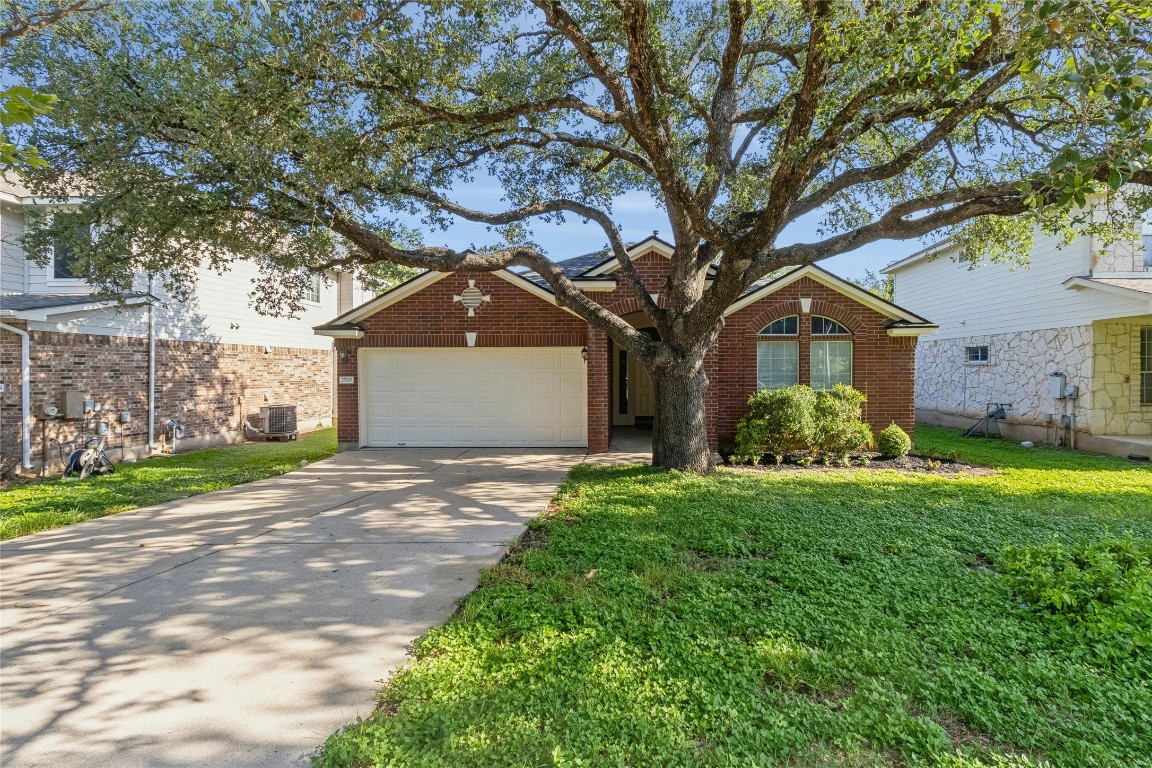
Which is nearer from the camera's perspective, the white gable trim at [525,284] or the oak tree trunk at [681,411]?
the oak tree trunk at [681,411]

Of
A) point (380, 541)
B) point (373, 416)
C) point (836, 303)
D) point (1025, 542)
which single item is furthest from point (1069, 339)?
point (373, 416)

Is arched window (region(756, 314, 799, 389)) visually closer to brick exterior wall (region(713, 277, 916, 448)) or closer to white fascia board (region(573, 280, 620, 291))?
brick exterior wall (region(713, 277, 916, 448))

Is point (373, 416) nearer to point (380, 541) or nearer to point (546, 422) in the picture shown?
point (546, 422)

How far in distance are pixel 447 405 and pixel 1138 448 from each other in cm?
1439

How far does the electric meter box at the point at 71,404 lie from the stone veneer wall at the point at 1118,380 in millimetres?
→ 20784

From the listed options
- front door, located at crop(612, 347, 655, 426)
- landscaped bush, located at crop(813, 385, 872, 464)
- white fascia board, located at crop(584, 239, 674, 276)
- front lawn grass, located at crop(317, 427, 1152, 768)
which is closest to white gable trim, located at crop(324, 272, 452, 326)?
white fascia board, located at crop(584, 239, 674, 276)

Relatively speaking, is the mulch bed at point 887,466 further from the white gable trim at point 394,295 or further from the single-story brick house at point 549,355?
the white gable trim at point 394,295

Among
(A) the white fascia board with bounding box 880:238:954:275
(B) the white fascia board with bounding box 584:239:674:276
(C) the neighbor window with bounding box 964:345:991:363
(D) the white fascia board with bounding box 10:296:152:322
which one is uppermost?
(A) the white fascia board with bounding box 880:238:954:275

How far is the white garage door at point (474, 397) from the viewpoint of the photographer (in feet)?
40.6

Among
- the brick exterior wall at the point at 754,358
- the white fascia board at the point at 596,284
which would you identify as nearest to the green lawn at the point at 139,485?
the brick exterior wall at the point at 754,358

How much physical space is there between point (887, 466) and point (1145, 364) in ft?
25.0

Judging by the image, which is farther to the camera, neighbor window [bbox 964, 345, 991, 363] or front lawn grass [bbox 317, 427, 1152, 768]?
neighbor window [bbox 964, 345, 991, 363]

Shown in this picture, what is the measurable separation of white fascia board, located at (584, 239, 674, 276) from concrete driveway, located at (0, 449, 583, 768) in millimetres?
5723

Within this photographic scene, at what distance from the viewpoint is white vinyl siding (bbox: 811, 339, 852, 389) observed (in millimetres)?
11422
